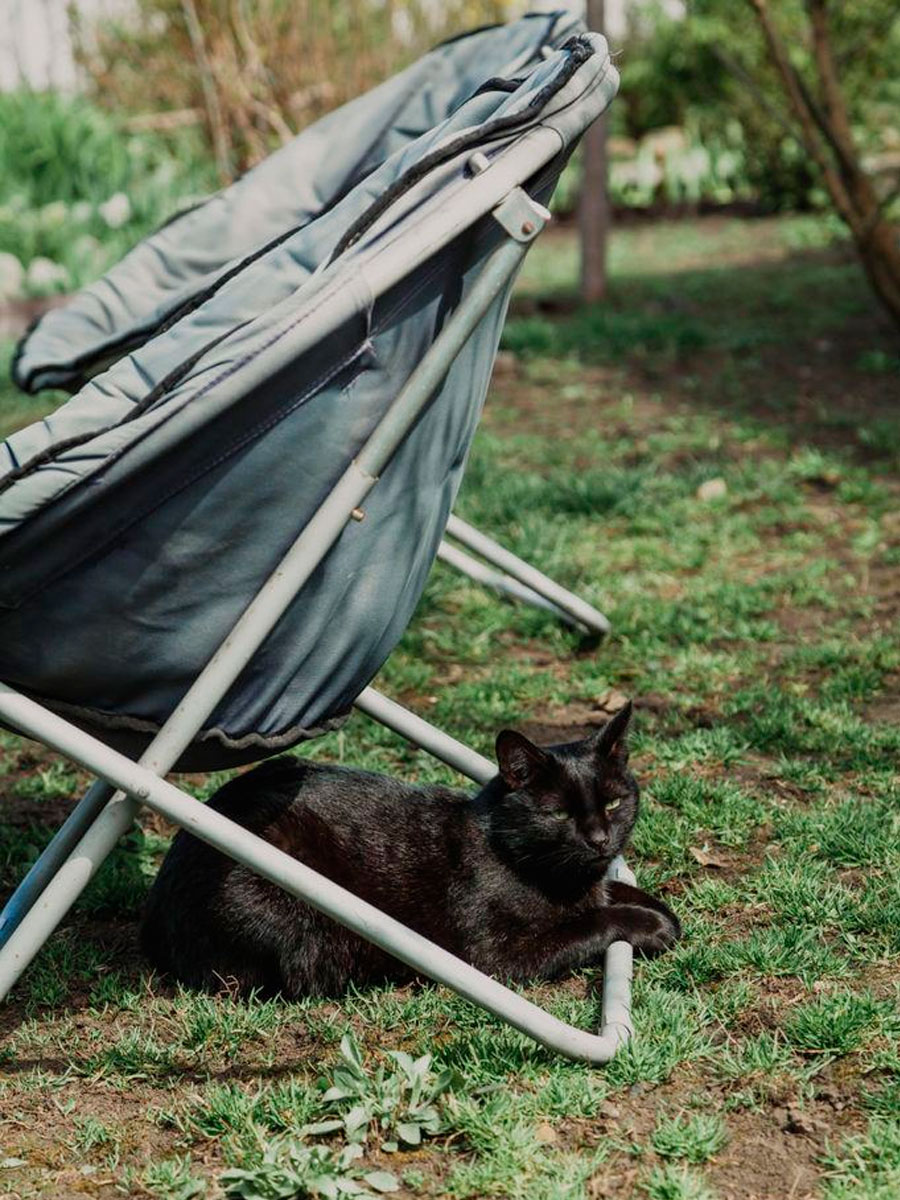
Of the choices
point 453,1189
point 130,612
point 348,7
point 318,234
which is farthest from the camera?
point 348,7

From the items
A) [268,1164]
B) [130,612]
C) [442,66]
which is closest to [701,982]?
[268,1164]

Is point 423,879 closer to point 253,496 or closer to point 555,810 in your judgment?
point 555,810

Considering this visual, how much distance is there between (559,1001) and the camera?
Answer: 272 cm

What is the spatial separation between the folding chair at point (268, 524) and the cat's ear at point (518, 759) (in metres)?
0.32

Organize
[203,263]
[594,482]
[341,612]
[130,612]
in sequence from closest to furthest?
[130,612]
[341,612]
[203,263]
[594,482]

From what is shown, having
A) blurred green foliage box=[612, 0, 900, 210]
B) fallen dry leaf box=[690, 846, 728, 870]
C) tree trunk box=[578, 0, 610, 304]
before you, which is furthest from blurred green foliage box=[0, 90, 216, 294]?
fallen dry leaf box=[690, 846, 728, 870]

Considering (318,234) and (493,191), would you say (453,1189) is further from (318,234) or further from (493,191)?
(318,234)

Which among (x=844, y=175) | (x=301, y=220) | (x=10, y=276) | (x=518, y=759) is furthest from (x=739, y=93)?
(x=518, y=759)

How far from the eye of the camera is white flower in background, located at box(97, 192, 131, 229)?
927 centimetres

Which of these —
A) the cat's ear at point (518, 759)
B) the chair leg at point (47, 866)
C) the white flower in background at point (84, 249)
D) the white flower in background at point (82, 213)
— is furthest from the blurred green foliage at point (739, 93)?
the chair leg at point (47, 866)

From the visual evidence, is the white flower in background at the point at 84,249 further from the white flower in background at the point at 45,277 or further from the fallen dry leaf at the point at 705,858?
the fallen dry leaf at the point at 705,858

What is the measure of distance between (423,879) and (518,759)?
0.28 meters

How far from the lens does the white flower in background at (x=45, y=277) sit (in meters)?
9.06

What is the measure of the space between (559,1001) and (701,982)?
0.84 feet
